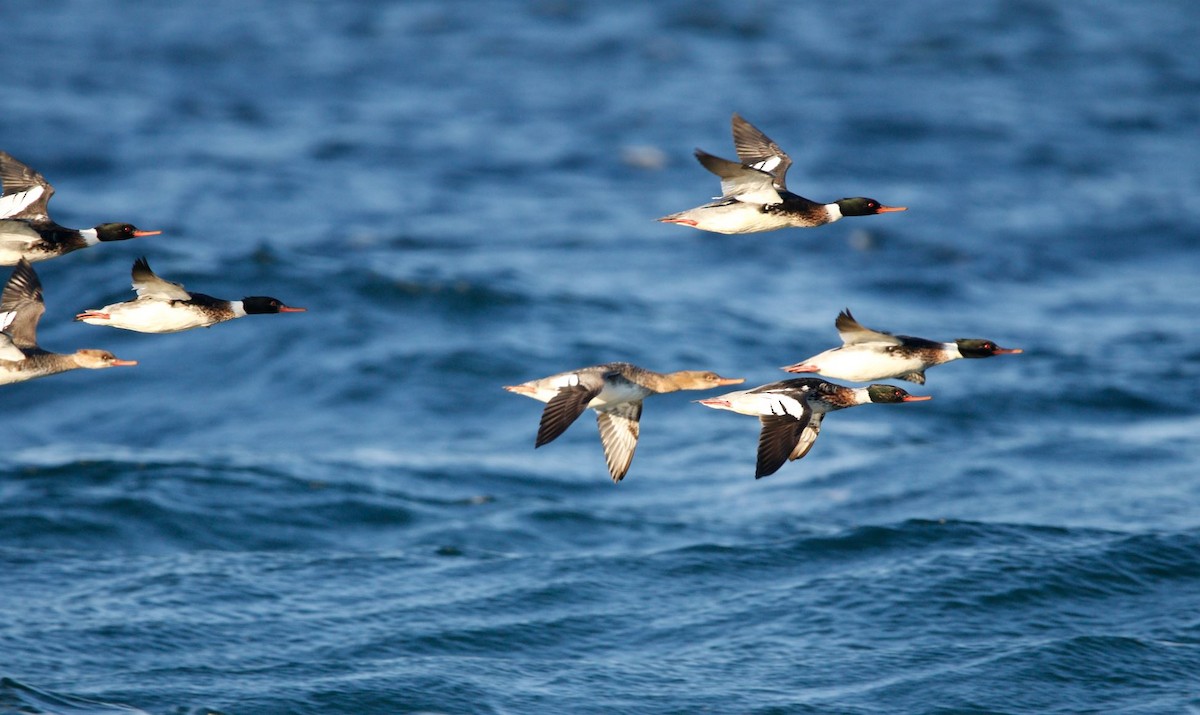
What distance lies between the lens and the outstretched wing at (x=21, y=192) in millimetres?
12953

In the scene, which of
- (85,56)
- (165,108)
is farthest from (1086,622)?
(85,56)

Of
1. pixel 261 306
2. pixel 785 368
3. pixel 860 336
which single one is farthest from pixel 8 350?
pixel 860 336

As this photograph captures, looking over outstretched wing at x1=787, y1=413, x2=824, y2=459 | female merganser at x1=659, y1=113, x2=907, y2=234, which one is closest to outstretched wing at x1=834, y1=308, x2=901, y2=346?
outstretched wing at x1=787, y1=413, x2=824, y2=459

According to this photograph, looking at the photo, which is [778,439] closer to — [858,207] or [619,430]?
[619,430]

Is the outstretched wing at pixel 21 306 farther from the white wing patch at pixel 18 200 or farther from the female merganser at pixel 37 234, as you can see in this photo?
the white wing patch at pixel 18 200

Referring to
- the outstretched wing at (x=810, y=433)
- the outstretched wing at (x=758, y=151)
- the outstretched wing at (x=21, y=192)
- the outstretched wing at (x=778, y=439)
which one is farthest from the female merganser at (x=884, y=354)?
the outstretched wing at (x=21, y=192)

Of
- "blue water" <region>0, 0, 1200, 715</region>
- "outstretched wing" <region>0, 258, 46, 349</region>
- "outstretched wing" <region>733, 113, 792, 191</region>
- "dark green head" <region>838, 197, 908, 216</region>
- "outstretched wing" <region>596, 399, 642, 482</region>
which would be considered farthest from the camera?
"blue water" <region>0, 0, 1200, 715</region>

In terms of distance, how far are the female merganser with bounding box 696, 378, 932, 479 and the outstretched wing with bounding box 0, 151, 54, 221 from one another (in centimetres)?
577

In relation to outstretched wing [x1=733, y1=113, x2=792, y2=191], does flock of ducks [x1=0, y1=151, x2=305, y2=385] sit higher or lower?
lower

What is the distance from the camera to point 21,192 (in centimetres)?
1317

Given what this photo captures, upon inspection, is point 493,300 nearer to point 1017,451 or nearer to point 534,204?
point 534,204

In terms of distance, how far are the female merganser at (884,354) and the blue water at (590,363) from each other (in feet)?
18.7

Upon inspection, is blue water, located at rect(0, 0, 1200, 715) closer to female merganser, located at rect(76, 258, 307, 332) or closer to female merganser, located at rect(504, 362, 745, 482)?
female merganser, located at rect(504, 362, 745, 482)

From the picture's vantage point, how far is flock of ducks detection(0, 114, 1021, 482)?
40.2 ft
